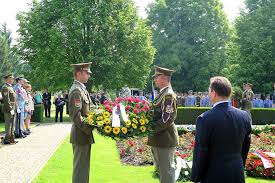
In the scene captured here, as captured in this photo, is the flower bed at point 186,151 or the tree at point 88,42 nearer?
the flower bed at point 186,151

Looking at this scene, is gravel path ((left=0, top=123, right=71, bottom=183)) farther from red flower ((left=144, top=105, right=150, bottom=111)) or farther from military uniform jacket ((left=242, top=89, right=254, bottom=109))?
military uniform jacket ((left=242, top=89, right=254, bottom=109))

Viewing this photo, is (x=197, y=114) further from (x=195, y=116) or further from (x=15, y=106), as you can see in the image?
(x=15, y=106)

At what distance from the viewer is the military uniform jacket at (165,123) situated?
661cm

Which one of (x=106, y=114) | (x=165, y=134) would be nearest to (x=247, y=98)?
(x=165, y=134)

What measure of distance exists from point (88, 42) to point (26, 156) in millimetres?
20426

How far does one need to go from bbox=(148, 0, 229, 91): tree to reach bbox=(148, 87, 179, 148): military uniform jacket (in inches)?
1533

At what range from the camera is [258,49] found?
38.8 metres

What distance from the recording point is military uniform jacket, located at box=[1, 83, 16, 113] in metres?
13.7

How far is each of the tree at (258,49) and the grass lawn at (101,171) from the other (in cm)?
2930

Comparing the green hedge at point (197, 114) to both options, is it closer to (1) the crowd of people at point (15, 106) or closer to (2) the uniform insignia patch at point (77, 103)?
(1) the crowd of people at point (15, 106)

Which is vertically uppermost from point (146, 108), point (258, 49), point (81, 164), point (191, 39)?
point (191, 39)

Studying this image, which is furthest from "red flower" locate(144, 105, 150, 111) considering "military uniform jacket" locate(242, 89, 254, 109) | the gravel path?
"military uniform jacket" locate(242, 89, 254, 109)

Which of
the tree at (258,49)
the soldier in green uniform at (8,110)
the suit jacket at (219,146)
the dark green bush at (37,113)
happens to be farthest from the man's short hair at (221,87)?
the tree at (258,49)

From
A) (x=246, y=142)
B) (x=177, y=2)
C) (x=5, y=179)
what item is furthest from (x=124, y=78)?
(x=246, y=142)
